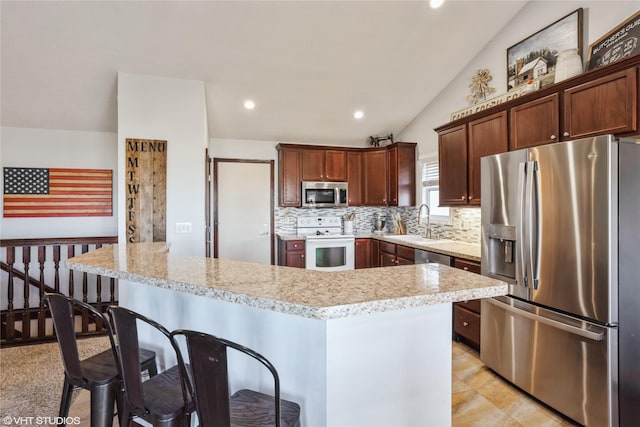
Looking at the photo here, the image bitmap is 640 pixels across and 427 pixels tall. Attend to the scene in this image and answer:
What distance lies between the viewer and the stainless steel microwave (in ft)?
16.8

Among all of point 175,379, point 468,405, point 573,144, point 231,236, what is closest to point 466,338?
point 468,405

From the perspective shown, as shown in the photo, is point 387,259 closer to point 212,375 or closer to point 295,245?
point 295,245

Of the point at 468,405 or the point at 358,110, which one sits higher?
the point at 358,110

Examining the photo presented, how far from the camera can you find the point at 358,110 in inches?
184

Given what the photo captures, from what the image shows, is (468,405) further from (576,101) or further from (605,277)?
(576,101)

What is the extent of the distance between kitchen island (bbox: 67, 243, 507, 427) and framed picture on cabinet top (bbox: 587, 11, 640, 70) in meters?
2.09

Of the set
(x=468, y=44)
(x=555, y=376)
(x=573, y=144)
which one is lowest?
(x=555, y=376)

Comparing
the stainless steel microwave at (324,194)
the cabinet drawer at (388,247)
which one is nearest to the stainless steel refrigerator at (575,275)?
the cabinet drawer at (388,247)

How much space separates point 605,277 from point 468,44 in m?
2.79

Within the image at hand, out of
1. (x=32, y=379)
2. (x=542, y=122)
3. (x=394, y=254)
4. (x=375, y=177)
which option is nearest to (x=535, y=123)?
(x=542, y=122)

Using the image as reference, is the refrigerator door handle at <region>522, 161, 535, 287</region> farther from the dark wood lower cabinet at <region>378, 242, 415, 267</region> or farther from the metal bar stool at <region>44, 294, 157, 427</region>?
the metal bar stool at <region>44, 294, 157, 427</region>

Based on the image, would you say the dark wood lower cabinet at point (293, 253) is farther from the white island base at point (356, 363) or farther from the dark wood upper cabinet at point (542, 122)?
the white island base at point (356, 363)

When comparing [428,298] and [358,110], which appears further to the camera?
[358,110]

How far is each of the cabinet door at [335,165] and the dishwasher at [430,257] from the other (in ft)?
6.47
